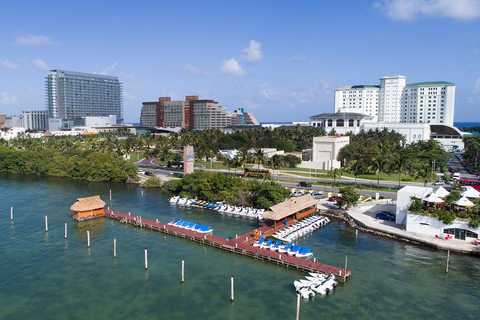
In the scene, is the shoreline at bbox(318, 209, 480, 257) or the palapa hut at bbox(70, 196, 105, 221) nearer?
the shoreline at bbox(318, 209, 480, 257)

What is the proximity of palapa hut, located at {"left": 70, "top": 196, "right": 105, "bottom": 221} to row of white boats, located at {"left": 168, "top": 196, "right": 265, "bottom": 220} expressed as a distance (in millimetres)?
15842

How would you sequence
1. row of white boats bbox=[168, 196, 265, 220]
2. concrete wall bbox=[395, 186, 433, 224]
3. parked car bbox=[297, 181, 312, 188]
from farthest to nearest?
1. parked car bbox=[297, 181, 312, 188]
2. row of white boats bbox=[168, 196, 265, 220]
3. concrete wall bbox=[395, 186, 433, 224]

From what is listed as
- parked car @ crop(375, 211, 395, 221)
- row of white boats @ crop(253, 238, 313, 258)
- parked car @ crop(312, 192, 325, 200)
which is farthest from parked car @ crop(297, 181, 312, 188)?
row of white boats @ crop(253, 238, 313, 258)

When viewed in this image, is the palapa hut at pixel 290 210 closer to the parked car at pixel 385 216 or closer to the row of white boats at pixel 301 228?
the row of white boats at pixel 301 228

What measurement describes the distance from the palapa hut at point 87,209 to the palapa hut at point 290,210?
2896 centimetres

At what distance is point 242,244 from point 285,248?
584 cm

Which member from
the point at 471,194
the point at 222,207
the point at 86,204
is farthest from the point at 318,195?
the point at 86,204

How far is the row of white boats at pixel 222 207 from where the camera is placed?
Answer: 65.7 m

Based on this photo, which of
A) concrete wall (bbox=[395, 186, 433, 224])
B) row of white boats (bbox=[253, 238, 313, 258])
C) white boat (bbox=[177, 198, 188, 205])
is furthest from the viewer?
white boat (bbox=[177, 198, 188, 205])

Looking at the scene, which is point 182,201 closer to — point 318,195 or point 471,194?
point 318,195

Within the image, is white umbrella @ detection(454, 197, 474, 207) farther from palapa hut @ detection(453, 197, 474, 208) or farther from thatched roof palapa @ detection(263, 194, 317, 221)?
thatched roof palapa @ detection(263, 194, 317, 221)

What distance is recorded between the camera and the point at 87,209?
62531 millimetres

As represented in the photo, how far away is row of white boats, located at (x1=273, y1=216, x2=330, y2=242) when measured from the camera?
53.5 meters

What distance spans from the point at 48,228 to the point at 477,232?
61597 millimetres
